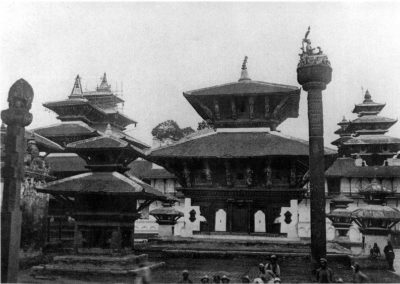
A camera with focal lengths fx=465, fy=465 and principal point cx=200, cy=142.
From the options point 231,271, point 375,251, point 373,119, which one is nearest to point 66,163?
point 231,271

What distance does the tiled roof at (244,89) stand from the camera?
2352cm

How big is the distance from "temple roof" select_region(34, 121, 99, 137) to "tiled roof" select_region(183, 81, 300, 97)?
61.9ft

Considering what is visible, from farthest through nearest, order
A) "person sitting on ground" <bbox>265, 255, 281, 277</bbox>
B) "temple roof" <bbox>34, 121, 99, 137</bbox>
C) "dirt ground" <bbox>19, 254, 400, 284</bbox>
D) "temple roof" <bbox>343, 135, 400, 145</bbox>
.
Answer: "temple roof" <bbox>343, 135, 400, 145</bbox> → "temple roof" <bbox>34, 121, 99, 137</bbox> → "dirt ground" <bbox>19, 254, 400, 284</bbox> → "person sitting on ground" <bbox>265, 255, 281, 277</bbox>

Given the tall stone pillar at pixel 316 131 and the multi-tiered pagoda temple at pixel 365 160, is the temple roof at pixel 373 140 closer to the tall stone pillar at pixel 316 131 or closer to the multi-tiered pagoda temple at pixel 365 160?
the multi-tiered pagoda temple at pixel 365 160

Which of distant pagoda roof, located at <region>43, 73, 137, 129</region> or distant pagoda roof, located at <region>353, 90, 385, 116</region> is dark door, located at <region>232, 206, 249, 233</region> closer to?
distant pagoda roof, located at <region>43, 73, 137, 129</region>

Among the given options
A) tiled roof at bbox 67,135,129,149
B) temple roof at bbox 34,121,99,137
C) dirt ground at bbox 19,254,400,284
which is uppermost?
temple roof at bbox 34,121,99,137

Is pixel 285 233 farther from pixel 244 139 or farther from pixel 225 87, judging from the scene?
pixel 225 87

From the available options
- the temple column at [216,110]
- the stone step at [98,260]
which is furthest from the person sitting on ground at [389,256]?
the stone step at [98,260]

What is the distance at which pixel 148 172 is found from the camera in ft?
164

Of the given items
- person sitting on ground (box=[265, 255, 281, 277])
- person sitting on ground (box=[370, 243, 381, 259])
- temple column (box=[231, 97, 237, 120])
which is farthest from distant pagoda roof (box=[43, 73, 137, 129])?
person sitting on ground (box=[265, 255, 281, 277])

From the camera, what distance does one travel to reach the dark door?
23.1m

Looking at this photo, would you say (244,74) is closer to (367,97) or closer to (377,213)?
(377,213)

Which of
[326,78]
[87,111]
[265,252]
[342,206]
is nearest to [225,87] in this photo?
[326,78]

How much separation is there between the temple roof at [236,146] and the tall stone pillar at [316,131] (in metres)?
3.18
